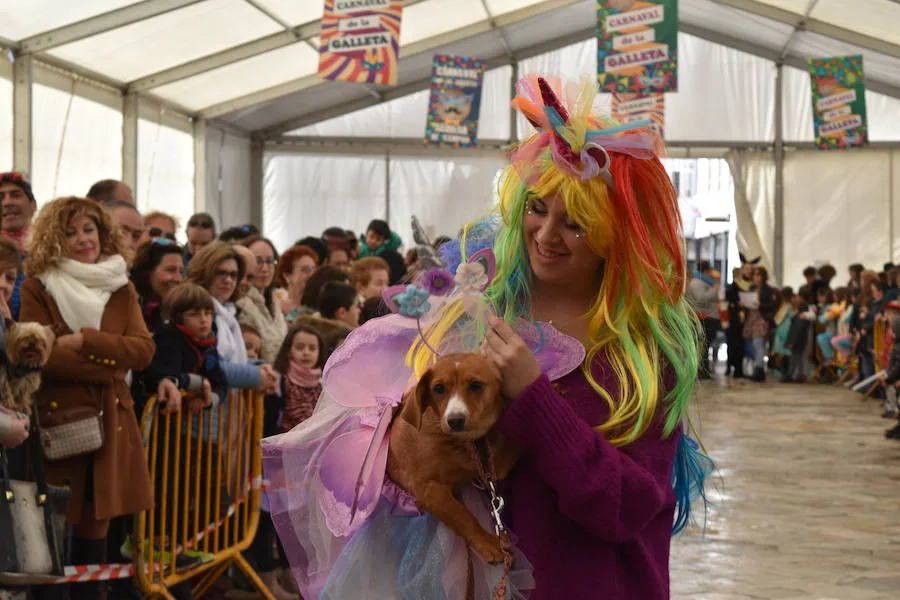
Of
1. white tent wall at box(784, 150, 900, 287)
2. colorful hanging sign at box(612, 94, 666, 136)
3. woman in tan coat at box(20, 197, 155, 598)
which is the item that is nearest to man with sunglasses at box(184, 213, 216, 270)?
woman in tan coat at box(20, 197, 155, 598)

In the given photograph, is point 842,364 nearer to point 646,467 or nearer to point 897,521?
point 897,521

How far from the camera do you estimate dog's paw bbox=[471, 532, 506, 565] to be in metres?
1.89

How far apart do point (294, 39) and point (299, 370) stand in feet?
45.7

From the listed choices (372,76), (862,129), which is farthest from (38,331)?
(862,129)

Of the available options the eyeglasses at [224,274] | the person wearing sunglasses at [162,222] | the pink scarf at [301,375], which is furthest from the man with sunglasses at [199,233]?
the pink scarf at [301,375]

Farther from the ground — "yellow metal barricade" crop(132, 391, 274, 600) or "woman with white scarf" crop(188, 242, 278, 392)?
"woman with white scarf" crop(188, 242, 278, 392)

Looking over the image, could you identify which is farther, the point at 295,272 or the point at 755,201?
the point at 755,201

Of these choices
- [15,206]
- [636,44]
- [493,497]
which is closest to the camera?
[493,497]

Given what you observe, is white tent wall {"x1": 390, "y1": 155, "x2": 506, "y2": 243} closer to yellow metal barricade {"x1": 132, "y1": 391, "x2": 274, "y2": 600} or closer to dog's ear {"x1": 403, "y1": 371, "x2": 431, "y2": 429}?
yellow metal barricade {"x1": 132, "y1": 391, "x2": 274, "y2": 600}

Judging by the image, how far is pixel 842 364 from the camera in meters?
20.3

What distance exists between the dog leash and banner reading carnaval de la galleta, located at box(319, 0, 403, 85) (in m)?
9.37

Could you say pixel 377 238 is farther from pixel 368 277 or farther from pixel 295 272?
pixel 368 277

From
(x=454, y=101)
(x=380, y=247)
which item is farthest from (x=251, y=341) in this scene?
(x=454, y=101)

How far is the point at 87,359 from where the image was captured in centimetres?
457
